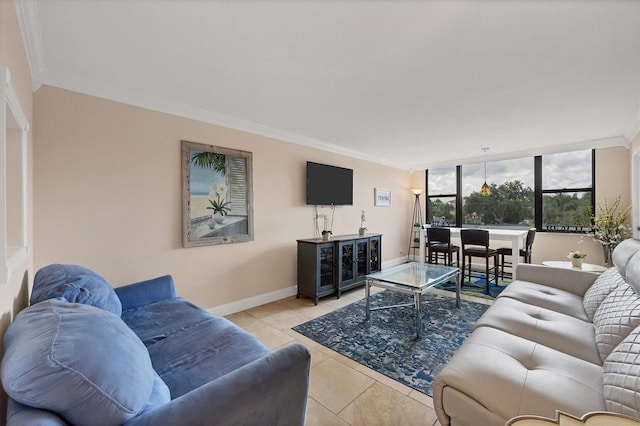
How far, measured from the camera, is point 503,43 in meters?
1.78

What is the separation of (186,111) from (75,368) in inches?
104

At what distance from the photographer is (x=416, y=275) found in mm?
3154

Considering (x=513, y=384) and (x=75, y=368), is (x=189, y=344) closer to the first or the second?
(x=75, y=368)

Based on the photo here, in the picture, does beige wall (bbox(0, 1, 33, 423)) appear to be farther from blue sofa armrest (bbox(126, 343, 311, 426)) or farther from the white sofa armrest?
the white sofa armrest

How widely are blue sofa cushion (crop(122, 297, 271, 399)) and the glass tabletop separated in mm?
1696

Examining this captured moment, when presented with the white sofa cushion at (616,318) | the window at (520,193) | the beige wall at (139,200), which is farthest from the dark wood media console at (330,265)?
the window at (520,193)

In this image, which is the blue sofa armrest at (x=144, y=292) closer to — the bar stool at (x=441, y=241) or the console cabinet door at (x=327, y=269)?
the console cabinet door at (x=327, y=269)

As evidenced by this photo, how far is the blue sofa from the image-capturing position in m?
0.73

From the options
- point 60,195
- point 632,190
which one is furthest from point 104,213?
point 632,190

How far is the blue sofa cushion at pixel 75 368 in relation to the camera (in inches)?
28.2

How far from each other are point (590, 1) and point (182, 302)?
10.5ft

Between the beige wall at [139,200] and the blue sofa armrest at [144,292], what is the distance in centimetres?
41

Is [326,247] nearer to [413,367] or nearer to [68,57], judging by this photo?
[413,367]

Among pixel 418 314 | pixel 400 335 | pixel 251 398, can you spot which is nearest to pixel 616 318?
pixel 418 314
